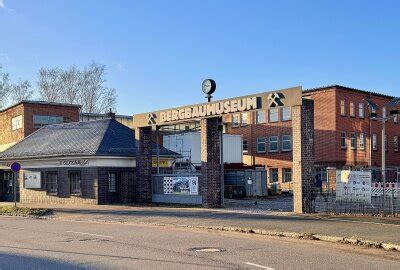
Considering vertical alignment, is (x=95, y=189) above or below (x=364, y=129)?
below

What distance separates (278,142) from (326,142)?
581 cm

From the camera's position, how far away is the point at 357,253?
12289 millimetres

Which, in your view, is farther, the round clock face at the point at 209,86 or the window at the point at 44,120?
the window at the point at 44,120

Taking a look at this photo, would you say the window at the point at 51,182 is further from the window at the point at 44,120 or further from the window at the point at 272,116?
the window at the point at 272,116

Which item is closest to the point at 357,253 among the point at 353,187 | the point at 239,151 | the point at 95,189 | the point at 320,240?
the point at 320,240

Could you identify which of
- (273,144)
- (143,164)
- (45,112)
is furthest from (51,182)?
(273,144)

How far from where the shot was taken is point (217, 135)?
2634 cm

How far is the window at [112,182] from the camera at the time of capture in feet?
104

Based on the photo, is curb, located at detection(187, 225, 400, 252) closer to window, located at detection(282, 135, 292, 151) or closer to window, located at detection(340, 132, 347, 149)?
window, located at detection(340, 132, 347, 149)

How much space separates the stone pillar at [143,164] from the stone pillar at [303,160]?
10792mm

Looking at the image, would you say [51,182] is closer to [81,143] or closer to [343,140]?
[81,143]

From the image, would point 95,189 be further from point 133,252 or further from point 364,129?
point 364,129

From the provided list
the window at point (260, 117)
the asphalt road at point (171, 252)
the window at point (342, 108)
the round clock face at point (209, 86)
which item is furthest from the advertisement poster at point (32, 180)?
the window at point (342, 108)

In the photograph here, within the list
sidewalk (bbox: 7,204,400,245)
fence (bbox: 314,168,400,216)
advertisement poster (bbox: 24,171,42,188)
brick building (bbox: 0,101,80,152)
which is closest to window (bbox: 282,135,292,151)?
brick building (bbox: 0,101,80,152)
